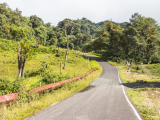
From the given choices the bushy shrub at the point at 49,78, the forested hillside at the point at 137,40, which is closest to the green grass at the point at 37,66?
the bushy shrub at the point at 49,78

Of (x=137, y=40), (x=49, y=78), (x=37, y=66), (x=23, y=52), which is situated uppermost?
(x=137, y=40)

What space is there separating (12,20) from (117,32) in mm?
84928

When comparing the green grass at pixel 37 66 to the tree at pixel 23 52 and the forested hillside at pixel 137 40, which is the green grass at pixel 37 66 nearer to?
the tree at pixel 23 52

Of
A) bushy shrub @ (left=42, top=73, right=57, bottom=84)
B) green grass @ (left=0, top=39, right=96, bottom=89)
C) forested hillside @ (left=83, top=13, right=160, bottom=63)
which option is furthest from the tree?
forested hillside @ (left=83, top=13, right=160, bottom=63)

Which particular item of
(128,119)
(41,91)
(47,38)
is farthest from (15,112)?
(47,38)

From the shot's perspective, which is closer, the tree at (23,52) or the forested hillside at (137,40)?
the tree at (23,52)

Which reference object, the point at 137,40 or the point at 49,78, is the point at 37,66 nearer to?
the point at 49,78

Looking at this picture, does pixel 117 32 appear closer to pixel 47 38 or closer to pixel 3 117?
pixel 3 117

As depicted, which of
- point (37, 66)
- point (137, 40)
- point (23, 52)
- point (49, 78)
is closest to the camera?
point (49, 78)

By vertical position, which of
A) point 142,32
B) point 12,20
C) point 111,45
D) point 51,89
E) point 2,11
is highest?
point 2,11

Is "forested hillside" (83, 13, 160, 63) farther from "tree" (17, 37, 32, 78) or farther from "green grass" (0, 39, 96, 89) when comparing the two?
"tree" (17, 37, 32, 78)

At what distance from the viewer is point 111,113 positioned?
559cm

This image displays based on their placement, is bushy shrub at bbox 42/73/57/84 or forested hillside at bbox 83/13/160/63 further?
forested hillside at bbox 83/13/160/63

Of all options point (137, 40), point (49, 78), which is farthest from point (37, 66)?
point (137, 40)
